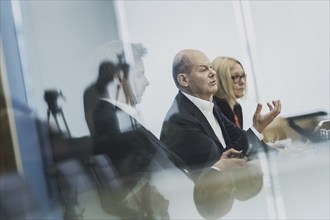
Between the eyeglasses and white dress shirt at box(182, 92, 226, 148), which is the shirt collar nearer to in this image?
white dress shirt at box(182, 92, 226, 148)

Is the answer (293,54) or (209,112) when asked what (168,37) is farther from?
(293,54)

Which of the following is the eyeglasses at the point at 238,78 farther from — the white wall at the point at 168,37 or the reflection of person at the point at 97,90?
the reflection of person at the point at 97,90

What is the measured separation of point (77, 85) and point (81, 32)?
219 millimetres

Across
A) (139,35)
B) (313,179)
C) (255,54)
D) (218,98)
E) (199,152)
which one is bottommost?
(313,179)

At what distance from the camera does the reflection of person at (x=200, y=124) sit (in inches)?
76.8

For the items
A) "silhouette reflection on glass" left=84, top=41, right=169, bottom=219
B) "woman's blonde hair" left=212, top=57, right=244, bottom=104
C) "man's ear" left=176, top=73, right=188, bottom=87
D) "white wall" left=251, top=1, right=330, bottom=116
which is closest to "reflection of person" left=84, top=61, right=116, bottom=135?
"silhouette reflection on glass" left=84, top=41, right=169, bottom=219

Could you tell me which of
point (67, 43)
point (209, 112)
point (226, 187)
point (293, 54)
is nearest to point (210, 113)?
point (209, 112)

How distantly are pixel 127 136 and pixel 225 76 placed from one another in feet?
1.55

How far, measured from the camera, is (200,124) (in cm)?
197

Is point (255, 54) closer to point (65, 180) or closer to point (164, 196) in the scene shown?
point (164, 196)

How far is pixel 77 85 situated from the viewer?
1.97m

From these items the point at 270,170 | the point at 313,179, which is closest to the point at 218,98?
the point at 270,170

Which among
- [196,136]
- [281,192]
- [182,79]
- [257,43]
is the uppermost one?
[257,43]

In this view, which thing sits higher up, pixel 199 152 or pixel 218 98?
pixel 218 98
